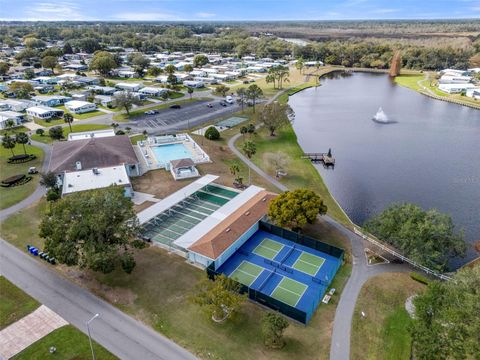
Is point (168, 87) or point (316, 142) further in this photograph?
point (168, 87)

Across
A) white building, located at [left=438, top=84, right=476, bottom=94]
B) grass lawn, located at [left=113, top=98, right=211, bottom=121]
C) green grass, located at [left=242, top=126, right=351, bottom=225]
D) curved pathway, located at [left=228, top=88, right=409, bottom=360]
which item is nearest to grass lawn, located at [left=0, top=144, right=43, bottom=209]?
grass lawn, located at [left=113, top=98, right=211, bottom=121]

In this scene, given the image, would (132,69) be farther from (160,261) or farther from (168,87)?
(160,261)

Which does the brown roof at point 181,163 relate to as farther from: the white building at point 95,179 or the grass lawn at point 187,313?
the grass lawn at point 187,313

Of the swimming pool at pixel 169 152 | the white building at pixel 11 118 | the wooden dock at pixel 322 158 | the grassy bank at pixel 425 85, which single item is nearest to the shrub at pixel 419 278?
the wooden dock at pixel 322 158

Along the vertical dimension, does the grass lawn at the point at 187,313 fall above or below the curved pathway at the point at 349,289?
below

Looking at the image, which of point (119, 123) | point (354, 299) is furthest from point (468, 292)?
point (119, 123)

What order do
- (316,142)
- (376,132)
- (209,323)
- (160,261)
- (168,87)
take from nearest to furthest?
(209,323), (160,261), (316,142), (376,132), (168,87)
